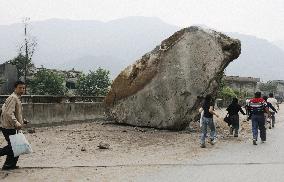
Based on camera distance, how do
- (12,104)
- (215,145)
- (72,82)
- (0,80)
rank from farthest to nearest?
(72,82) < (0,80) < (215,145) < (12,104)

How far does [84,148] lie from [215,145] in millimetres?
3871

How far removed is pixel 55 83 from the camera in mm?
51781

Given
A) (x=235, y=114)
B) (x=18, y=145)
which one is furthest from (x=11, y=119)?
(x=235, y=114)

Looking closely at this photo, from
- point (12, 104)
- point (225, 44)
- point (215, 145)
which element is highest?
point (225, 44)

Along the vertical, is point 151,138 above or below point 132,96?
below

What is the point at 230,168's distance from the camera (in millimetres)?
8516

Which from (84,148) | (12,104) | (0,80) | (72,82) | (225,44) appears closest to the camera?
(12,104)

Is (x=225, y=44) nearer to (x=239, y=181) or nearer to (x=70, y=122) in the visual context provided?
(x=70, y=122)

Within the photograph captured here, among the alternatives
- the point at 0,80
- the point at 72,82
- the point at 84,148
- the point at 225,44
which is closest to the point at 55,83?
the point at 0,80

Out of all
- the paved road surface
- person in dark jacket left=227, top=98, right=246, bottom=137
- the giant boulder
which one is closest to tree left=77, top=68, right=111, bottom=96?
the giant boulder

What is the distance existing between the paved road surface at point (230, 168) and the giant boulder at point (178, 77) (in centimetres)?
406

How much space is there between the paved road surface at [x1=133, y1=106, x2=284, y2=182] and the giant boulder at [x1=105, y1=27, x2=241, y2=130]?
4.06m

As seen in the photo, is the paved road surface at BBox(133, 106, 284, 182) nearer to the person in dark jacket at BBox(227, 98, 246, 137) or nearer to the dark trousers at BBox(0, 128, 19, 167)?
Answer: the dark trousers at BBox(0, 128, 19, 167)

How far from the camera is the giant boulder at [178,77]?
15445 millimetres
